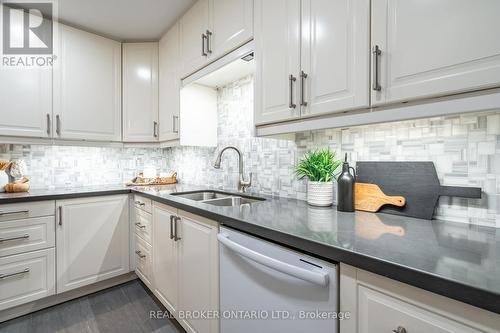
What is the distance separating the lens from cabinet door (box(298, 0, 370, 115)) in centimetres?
92

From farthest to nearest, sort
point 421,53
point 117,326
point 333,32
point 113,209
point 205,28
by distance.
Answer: point 113,209 → point 205,28 → point 117,326 → point 333,32 → point 421,53

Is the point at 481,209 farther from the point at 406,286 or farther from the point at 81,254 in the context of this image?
the point at 81,254

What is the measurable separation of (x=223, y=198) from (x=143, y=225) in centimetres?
79

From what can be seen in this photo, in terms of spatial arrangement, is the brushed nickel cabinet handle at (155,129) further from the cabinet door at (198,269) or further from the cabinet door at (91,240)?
the cabinet door at (198,269)

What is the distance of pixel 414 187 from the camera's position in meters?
1.03

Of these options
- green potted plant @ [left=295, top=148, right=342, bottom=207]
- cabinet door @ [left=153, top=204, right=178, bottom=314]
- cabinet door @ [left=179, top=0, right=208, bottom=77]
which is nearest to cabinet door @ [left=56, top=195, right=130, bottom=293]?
cabinet door @ [left=153, top=204, right=178, bottom=314]

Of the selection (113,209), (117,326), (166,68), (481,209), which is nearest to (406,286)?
(481,209)

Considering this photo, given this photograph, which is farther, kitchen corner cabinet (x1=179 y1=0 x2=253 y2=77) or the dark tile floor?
the dark tile floor

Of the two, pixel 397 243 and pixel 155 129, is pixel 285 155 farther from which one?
pixel 155 129

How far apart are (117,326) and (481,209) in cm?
215

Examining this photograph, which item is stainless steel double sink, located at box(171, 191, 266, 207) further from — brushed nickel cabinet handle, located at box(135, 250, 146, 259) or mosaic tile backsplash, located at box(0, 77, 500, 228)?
brushed nickel cabinet handle, located at box(135, 250, 146, 259)

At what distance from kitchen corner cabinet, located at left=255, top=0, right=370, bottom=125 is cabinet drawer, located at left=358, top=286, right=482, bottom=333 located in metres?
0.66

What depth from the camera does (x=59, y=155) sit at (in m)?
2.36

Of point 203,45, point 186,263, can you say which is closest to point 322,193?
point 186,263
